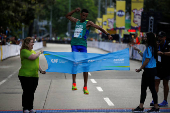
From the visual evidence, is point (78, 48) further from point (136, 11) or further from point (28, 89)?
point (136, 11)

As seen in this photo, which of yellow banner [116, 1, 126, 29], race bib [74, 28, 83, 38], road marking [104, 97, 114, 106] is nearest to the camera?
road marking [104, 97, 114, 106]

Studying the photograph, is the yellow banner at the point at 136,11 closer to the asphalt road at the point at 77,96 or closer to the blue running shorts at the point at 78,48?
the asphalt road at the point at 77,96

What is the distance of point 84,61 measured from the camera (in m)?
8.69

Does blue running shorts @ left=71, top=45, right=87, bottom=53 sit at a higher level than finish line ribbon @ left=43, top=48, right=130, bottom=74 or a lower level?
higher

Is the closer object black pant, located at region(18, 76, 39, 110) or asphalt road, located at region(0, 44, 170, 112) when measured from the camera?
black pant, located at region(18, 76, 39, 110)

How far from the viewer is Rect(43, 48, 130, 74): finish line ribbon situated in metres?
8.54

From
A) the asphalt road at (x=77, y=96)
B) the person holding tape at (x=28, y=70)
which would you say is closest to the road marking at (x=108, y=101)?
the asphalt road at (x=77, y=96)

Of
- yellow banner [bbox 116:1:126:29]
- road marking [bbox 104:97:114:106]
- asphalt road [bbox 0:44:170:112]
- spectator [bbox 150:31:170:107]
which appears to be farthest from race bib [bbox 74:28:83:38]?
yellow banner [bbox 116:1:126:29]

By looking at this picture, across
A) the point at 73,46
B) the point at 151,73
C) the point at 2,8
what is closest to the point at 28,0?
the point at 2,8

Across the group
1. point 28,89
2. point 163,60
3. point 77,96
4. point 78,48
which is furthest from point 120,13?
point 28,89

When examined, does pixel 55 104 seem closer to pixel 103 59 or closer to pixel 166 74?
pixel 103 59

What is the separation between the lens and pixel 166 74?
830 cm

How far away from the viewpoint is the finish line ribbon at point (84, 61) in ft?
28.0

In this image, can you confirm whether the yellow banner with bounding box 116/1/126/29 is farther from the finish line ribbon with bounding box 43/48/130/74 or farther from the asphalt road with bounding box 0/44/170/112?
the finish line ribbon with bounding box 43/48/130/74
